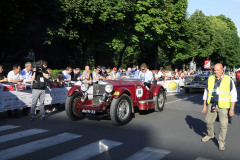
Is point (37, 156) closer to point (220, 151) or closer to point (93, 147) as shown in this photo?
point (93, 147)

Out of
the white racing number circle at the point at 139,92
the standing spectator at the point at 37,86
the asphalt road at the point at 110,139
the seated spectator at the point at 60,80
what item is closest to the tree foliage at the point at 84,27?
the seated spectator at the point at 60,80

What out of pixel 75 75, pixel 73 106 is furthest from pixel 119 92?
pixel 75 75

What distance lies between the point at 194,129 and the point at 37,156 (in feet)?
14.6

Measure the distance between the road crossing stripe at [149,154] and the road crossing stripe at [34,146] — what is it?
6.24 ft

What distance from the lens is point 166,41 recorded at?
38.5m

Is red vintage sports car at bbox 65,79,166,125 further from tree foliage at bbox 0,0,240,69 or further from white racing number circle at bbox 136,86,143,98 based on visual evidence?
tree foliage at bbox 0,0,240,69

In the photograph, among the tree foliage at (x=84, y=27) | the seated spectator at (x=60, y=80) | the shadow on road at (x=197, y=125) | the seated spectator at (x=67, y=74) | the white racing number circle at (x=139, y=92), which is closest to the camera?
the shadow on road at (x=197, y=125)

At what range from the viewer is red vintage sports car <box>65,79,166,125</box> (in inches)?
329

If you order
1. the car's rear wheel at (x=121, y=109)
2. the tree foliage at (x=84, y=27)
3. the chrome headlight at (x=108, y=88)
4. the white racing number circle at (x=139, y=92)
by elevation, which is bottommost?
the car's rear wheel at (x=121, y=109)

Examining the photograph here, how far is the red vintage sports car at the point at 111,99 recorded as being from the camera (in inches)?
329

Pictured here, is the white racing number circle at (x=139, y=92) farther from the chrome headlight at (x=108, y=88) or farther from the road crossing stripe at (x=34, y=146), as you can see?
the road crossing stripe at (x=34, y=146)

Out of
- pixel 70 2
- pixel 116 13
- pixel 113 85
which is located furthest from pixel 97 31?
pixel 113 85

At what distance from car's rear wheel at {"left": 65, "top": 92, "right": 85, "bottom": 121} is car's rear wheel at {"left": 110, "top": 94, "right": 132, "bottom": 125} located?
148 cm

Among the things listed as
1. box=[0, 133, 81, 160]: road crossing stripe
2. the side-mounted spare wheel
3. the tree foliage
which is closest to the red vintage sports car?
the side-mounted spare wheel
